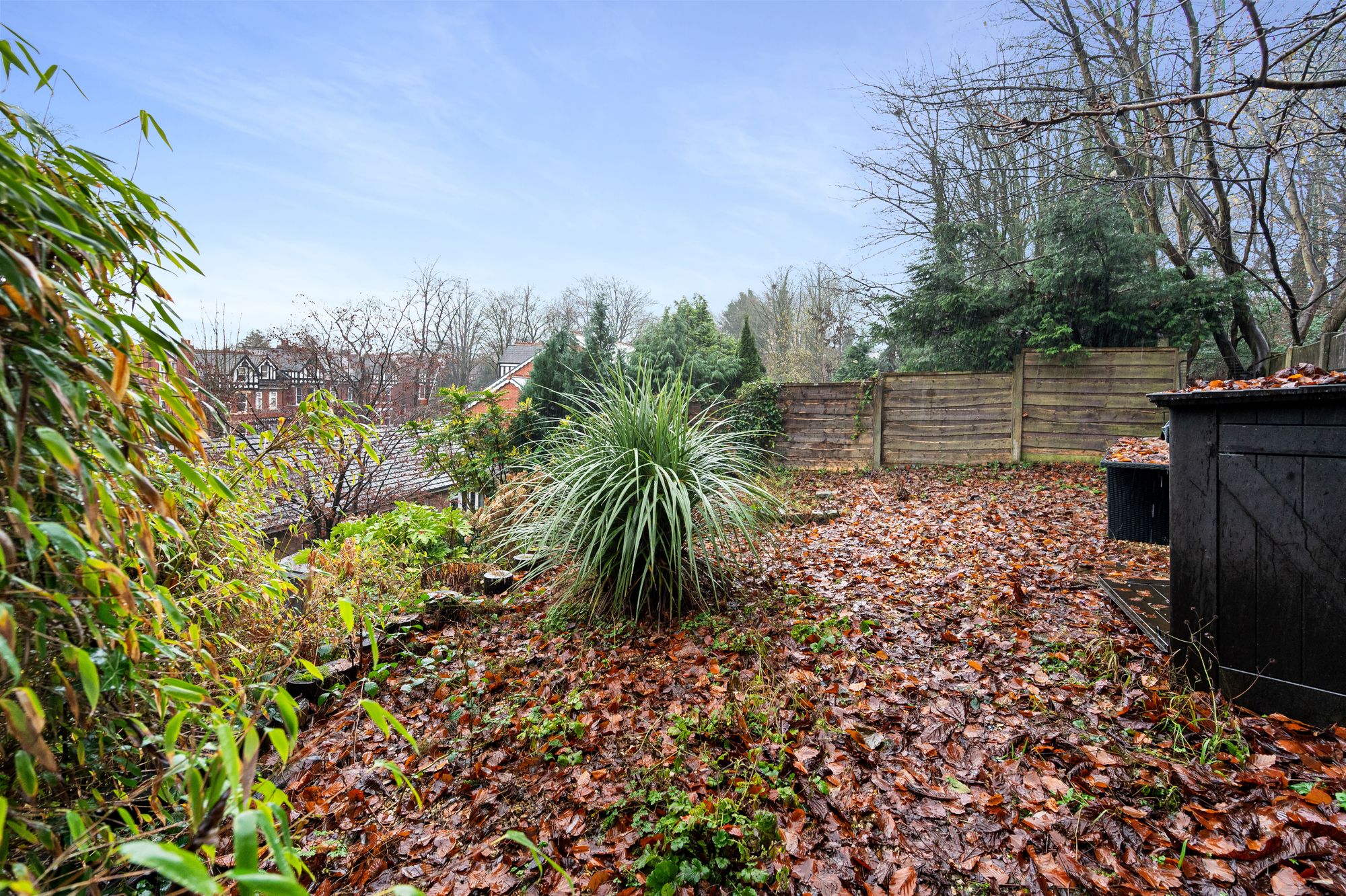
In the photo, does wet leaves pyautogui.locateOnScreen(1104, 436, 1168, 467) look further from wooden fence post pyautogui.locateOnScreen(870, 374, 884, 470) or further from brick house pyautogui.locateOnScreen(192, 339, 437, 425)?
brick house pyautogui.locateOnScreen(192, 339, 437, 425)

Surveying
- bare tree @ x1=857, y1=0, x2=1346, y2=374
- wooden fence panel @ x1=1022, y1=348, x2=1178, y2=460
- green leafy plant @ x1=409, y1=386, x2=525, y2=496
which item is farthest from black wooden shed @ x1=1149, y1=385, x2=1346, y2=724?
wooden fence panel @ x1=1022, y1=348, x2=1178, y2=460

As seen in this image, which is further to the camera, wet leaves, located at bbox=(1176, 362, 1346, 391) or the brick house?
the brick house

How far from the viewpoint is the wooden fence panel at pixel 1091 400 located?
273 inches

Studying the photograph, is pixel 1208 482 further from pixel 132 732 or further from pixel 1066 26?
pixel 1066 26

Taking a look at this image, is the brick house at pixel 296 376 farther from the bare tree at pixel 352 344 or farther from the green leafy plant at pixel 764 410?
the green leafy plant at pixel 764 410

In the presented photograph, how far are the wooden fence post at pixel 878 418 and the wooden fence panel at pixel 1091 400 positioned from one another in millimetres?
1764

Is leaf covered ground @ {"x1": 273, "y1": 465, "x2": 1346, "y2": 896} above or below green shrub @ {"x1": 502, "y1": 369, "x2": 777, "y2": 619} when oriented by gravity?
below

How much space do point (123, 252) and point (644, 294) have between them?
20866mm

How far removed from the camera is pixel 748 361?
10281 millimetres

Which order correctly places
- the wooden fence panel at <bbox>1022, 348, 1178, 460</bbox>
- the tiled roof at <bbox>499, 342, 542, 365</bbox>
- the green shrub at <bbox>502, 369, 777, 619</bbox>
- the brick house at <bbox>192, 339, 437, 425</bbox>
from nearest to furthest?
the green shrub at <bbox>502, 369, 777, 619</bbox> < the wooden fence panel at <bbox>1022, 348, 1178, 460</bbox> < the brick house at <bbox>192, 339, 437, 425</bbox> < the tiled roof at <bbox>499, 342, 542, 365</bbox>

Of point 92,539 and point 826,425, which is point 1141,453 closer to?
point 826,425

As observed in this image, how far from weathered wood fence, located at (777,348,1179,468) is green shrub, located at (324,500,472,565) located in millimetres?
5611

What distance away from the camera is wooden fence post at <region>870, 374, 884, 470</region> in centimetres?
801

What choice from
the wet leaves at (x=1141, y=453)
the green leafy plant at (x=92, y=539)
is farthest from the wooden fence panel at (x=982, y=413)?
the green leafy plant at (x=92, y=539)
